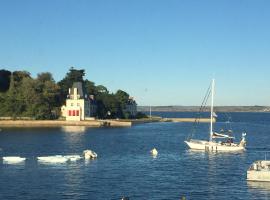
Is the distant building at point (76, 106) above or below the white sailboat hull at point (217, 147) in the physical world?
above

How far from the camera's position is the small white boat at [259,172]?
203 feet

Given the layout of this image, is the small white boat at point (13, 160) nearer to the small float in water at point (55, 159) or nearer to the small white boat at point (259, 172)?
the small float in water at point (55, 159)

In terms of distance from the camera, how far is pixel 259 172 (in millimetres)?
62031

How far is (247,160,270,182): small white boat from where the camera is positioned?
61938 millimetres

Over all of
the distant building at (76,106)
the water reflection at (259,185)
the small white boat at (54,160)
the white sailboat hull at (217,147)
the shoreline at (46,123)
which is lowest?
the water reflection at (259,185)

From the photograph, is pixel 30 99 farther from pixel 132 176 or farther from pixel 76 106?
pixel 132 176

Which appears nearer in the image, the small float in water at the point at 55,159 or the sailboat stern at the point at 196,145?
the small float in water at the point at 55,159

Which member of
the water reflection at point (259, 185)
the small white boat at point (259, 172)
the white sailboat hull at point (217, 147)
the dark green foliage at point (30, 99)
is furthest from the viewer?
the dark green foliage at point (30, 99)

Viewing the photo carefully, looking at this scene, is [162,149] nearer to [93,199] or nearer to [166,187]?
[166,187]

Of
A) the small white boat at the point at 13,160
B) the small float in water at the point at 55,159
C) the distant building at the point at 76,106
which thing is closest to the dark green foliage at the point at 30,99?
the distant building at the point at 76,106

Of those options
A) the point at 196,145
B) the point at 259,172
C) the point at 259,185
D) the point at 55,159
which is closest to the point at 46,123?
the point at 196,145

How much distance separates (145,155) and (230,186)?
3390 cm

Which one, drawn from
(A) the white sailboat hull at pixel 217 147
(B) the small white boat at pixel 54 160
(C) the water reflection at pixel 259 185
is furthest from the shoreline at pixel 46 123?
(C) the water reflection at pixel 259 185

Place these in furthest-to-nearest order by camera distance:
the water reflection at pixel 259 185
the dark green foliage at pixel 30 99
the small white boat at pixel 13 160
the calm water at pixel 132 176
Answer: the dark green foliage at pixel 30 99
the small white boat at pixel 13 160
the water reflection at pixel 259 185
the calm water at pixel 132 176
